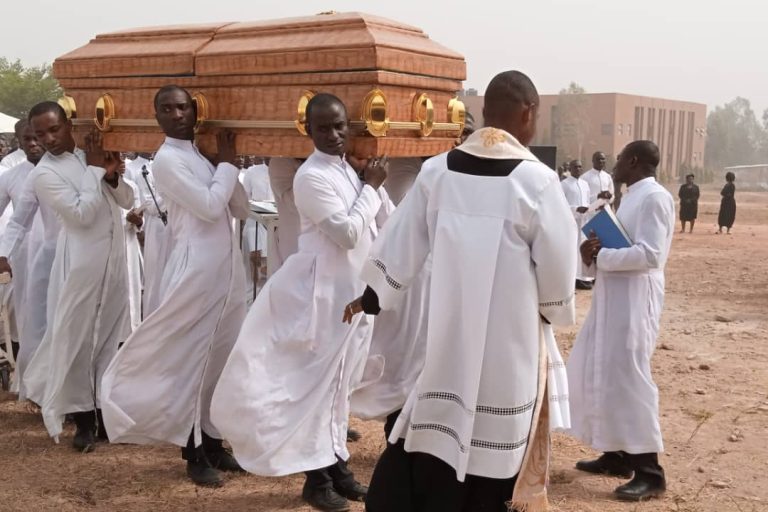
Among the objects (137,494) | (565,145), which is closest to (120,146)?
(137,494)

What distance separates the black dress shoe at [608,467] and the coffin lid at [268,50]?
233 centimetres

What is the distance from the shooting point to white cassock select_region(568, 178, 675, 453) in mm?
4426

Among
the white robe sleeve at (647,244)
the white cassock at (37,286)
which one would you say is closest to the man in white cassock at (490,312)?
the white robe sleeve at (647,244)

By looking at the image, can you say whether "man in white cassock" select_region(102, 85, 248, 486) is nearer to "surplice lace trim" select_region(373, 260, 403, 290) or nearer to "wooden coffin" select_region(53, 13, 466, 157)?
"wooden coffin" select_region(53, 13, 466, 157)

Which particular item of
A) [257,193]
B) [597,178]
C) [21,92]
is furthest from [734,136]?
[257,193]

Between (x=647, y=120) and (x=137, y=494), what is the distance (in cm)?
5583

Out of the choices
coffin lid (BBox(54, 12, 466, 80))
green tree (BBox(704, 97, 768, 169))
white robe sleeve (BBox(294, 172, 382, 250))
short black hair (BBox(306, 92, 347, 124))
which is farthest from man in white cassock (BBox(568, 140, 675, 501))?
green tree (BBox(704, 97, 768, 169))

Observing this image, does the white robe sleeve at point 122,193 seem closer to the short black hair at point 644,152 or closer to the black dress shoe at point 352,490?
the black dress shoe at point 352,490

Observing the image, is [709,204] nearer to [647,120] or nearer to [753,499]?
[647,120]

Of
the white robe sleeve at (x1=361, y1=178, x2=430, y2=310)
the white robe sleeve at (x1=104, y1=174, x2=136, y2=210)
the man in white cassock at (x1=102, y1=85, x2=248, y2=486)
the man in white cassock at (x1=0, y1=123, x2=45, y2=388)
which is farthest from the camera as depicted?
the man in white cassock at (x1=0, y1=123, x2=45, y2=388)

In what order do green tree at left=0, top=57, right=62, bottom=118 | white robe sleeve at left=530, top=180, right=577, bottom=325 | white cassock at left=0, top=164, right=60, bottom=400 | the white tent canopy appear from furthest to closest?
green tree at left=0, top=57, right=62, bottom=118 → the white tent canopy → white cassock at left=0, top=164, right=60, bottom=400 → white robe sleeve at left=530, top=180, right=577, bottom=325

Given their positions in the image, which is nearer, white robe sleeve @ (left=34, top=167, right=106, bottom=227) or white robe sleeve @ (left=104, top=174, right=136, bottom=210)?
white robe sleeve @ (left=34, top=167, right=106, bottom=227)

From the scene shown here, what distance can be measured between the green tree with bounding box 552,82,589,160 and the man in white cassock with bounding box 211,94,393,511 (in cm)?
5022

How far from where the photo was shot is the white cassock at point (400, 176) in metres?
5.09
